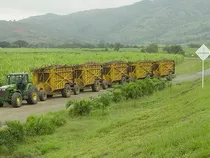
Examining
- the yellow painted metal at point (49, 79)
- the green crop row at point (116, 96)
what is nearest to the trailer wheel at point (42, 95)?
the yellow painted metal at point (49, 79)

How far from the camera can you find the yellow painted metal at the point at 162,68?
53.2 m

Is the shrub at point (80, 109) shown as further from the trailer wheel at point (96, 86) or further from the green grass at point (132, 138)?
the trailer wheel at point (96, 86)

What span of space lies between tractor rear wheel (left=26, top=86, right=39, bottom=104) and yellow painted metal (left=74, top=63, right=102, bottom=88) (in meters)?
8.16

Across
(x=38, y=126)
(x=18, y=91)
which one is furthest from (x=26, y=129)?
(x=18, y=91)

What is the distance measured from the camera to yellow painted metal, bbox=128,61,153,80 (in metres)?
48.1

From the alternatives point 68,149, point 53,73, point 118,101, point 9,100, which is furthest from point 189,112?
point 53,73

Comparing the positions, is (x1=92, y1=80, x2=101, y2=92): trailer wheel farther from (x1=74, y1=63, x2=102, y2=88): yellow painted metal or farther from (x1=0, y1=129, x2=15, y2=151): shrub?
(x1=0, y1=129, x2=15, y2=151): shrub

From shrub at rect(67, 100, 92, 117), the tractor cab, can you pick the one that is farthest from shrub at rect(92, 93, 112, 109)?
the tractor cab

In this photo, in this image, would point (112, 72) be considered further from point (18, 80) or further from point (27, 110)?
point (27, 110)

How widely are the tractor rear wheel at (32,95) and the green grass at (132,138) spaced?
259 inches

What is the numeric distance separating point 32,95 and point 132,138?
15218 mm

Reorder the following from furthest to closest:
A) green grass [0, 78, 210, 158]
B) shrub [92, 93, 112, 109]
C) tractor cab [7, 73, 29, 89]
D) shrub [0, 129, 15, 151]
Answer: tractor cab [7, 73, 29, 89]
shrub [92, 93, 112, 109]
shrub [0, 129, 15, 151]
green grass [0, 78, 210, 158]

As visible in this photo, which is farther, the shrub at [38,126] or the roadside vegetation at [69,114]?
the shrub at [38,126]

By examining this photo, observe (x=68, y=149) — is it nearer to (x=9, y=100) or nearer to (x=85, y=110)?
(x=85, y=110)
